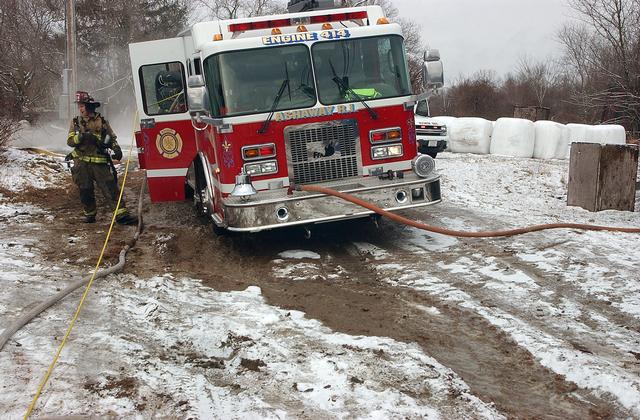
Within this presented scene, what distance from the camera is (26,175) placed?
12.0 m

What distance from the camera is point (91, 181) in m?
9.28

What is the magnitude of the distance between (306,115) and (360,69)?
89cm

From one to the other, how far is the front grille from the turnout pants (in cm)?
325

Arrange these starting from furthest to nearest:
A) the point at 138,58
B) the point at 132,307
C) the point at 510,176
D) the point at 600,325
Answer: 1. the point at 510,176
2. the point at 138,58
3. the point at 132,307
4. the point at 600,325

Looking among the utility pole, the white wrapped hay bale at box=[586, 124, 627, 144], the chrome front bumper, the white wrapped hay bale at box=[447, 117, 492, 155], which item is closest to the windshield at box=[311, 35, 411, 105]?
the chrome front bumper

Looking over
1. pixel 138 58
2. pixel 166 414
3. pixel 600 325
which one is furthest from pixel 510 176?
pixel 166 414

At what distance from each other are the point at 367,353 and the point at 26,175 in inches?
374

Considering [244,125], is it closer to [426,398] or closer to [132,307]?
[132,307]

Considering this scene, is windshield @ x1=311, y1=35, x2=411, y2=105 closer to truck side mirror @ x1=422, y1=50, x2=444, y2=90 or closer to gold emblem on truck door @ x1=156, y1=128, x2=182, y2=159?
truck side mirror @ x1=422, y1=50, x2=444, y2=90

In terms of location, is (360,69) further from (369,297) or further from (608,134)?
(608,134)

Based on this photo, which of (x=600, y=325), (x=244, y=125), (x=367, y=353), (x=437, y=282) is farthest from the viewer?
(x=244, y=125)

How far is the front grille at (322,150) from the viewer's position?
7398mm

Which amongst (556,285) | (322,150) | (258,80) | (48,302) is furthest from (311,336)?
(258,80)

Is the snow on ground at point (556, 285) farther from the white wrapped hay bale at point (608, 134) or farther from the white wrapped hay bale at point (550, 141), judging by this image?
the white wrapped hay bale at point (608, 134)
